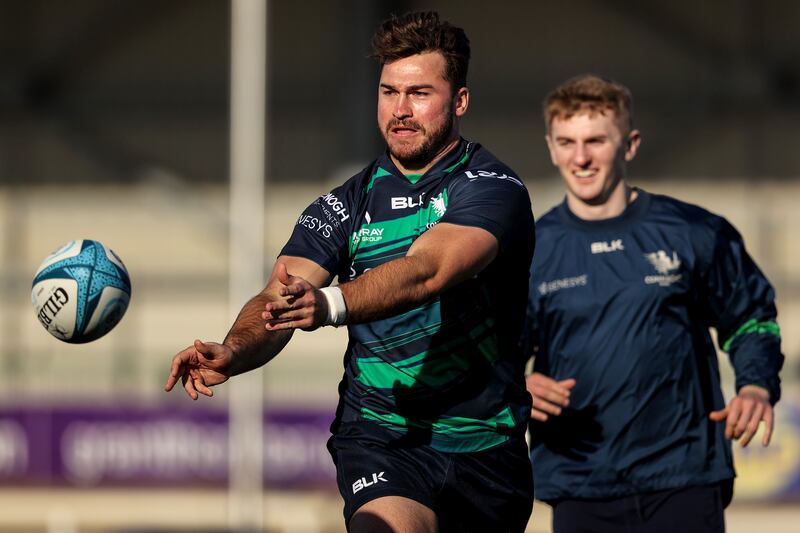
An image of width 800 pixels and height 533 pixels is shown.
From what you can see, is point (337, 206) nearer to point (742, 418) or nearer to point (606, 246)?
point (606, 246)

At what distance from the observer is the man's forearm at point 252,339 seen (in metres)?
4.30

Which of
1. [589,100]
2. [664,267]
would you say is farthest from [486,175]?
[589,100]

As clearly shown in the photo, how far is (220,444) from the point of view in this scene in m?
14.9

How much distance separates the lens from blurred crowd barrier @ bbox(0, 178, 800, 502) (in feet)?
49.0

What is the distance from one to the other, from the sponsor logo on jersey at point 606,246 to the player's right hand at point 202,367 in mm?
2109

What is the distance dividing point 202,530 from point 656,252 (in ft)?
29.2

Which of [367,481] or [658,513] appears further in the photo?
[658,513]

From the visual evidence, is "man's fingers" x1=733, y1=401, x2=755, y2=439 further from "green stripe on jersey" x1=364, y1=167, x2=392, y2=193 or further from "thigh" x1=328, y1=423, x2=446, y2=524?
"green stripe on jersey" x1=364, y1=167, x2=392, y2=193

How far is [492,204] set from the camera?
4512 millimetres

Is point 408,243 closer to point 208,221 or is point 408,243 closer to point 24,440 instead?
point 24,440

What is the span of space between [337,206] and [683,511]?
192 cm

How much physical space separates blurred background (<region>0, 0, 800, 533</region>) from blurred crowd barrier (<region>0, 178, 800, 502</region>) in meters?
0.04

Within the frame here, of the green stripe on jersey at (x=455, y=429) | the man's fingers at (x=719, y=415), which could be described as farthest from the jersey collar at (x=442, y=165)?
the man's fingers at (x=719, y=415)

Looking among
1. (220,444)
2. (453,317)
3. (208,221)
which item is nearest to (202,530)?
(220,444)
